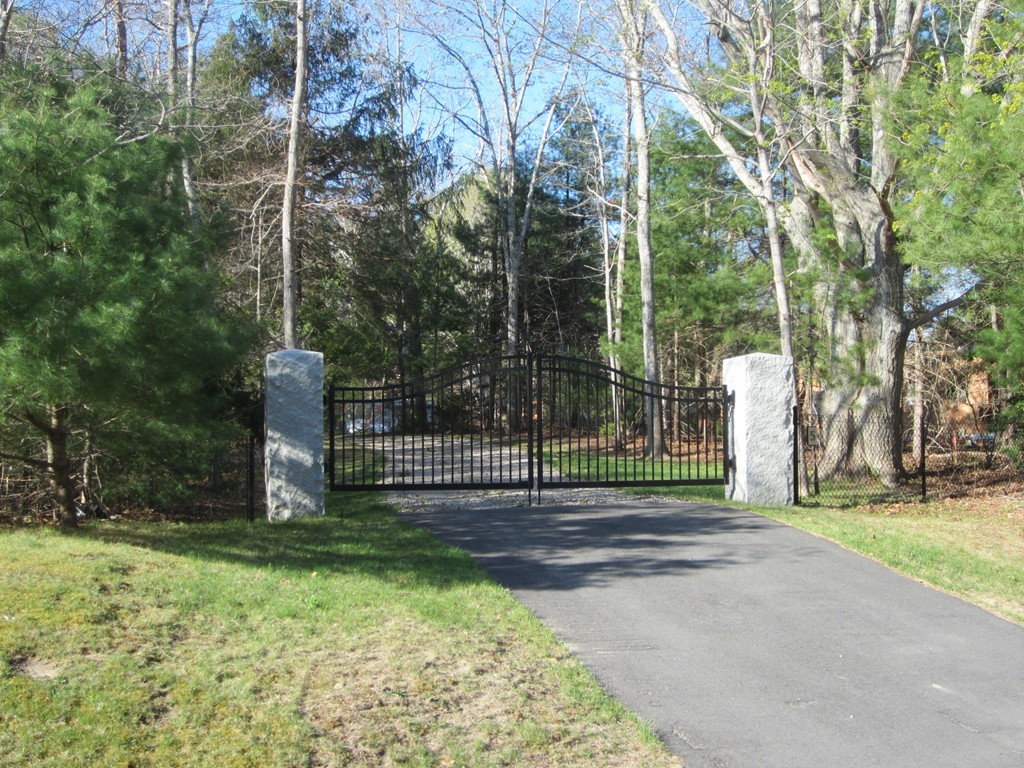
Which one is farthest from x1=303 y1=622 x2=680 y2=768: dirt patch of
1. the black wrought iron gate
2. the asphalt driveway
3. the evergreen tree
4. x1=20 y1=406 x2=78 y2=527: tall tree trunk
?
x1=20 y1=406 x2=78 y2=527: tall tree trunk

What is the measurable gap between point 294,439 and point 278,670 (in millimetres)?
5701

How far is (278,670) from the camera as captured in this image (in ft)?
18.2

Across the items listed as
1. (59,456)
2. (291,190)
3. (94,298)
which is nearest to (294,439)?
(59,456)

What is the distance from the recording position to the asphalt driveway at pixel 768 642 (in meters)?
4.94

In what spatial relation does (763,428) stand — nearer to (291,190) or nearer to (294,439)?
(294,439)

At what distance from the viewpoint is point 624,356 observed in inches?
878

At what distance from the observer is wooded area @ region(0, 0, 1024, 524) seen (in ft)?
28.3

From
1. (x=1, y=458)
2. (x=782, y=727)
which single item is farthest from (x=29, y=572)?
(x=782, y=727)

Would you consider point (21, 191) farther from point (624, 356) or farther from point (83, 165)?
point (624, 356)

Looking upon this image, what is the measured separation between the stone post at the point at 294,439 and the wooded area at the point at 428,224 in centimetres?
66

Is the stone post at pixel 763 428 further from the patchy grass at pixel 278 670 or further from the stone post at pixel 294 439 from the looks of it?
the stone post at pixel 294 439

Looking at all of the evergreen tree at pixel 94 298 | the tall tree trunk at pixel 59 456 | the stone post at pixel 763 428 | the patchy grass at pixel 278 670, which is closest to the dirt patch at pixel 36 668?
the patchy grass at pixel 278 670

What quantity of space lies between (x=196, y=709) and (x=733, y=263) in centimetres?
1794

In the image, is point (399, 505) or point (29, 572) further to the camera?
point (399, 505)
